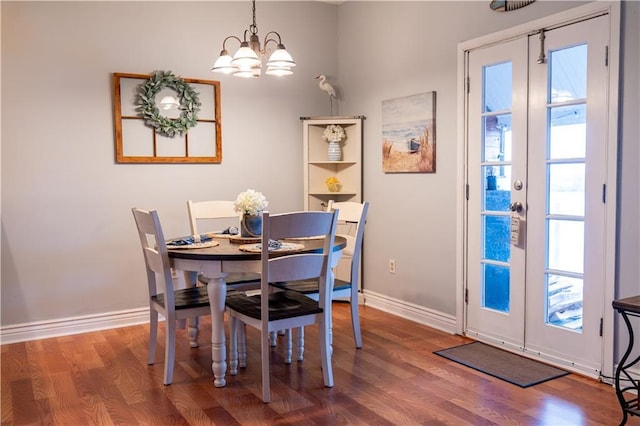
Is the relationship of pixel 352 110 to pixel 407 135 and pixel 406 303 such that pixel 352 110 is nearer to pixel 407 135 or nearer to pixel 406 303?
pixel 407 135

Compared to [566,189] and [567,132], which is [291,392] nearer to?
[566,189]

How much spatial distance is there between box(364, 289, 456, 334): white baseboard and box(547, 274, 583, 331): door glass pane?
32.3 inches

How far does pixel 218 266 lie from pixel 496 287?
1851 millimetres

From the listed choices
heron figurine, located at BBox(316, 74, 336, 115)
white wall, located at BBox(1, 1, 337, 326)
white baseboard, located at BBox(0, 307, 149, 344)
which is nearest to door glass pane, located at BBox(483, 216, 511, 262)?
heron figurine, located at BBox(316, 74, 336, 115)

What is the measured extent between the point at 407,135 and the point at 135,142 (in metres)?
2.06

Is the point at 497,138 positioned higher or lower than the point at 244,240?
higher

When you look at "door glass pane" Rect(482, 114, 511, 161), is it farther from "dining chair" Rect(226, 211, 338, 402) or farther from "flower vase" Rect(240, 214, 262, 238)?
"flower vase" Rect(240, 214, 262, 238)

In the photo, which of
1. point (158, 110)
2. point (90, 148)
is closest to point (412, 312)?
point (158, 110)

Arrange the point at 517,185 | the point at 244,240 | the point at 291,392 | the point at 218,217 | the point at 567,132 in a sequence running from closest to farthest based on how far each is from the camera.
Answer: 1. the point at 291,392
2. the point at 567,132
3. the point at 244,240
4. the point at 517,185
5. the point at 218,217

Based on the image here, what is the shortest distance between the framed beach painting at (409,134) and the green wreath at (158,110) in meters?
1.53

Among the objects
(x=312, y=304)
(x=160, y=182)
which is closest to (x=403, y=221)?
(x=312, y=304)

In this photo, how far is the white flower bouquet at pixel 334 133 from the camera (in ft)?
15.9

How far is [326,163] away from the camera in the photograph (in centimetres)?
497

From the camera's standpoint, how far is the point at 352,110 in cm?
493
